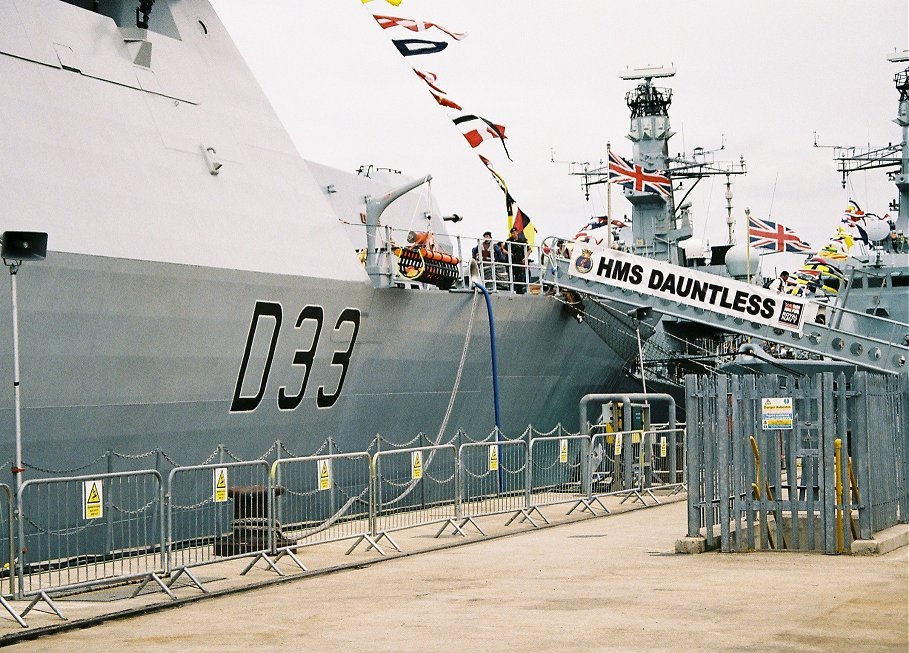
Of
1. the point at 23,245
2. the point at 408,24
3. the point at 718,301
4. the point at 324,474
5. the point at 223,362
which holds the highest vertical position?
the point at 408,24

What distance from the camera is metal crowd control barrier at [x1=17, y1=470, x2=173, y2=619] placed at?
948 cm

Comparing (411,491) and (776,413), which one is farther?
(411,491)

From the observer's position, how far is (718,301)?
2052 cm

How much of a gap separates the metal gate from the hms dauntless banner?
7915 millimetres

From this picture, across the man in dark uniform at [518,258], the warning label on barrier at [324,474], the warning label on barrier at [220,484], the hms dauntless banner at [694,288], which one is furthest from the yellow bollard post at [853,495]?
the man in dark uniform at [518,258]

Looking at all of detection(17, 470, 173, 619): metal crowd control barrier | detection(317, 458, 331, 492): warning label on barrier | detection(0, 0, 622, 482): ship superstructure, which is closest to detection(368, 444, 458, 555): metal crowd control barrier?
detection(0, 0, 622, 482): ship superstructure

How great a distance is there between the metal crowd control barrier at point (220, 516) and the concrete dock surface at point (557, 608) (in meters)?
0.68

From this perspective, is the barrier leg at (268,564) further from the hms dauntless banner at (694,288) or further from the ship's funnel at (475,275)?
the hms dauntless banner at (694,288)

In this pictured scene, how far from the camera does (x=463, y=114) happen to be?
16.9 m

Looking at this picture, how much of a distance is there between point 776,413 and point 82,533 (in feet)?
22.2

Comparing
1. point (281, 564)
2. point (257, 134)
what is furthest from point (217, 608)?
point (257, 134)

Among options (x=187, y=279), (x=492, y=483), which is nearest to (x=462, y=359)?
(x=492, y=483)

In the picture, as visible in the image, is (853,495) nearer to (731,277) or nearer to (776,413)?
(776,413)

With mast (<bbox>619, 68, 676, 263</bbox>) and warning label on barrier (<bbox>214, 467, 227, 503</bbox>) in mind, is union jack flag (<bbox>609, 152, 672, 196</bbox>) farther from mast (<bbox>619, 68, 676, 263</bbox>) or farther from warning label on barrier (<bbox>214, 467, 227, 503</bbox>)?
warning label on barrier (<bbox>214, 467, 227, 503</bbox>)
